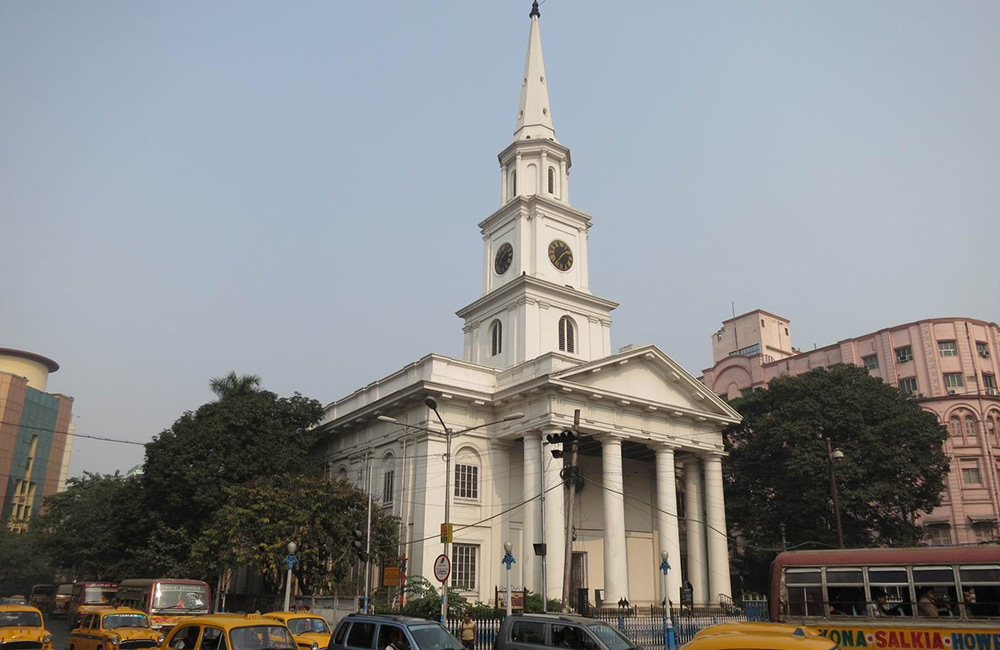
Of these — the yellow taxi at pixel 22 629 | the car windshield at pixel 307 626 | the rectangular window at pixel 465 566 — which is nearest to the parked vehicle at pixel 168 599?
the yellow taxi at pixel 22 629

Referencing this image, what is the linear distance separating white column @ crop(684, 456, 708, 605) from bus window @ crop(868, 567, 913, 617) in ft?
73.8

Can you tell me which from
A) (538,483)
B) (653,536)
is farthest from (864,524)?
(538,483)

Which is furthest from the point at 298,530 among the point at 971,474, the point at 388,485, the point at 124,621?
the point at 971,474

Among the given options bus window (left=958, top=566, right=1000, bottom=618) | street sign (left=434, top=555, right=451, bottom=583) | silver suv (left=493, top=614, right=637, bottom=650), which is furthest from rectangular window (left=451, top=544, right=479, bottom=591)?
bus window (left=958, top=566, right=1000, bottom=618)

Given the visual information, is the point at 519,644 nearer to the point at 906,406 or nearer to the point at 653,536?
the point at 653,536

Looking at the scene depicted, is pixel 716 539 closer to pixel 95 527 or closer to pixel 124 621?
pixel 124 621

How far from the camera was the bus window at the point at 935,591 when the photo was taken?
49.3 ft

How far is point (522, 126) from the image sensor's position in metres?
46.8

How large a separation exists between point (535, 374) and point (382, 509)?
9700mm

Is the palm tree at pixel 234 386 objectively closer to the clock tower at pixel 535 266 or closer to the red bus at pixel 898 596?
the clock tower at pixel 535 266

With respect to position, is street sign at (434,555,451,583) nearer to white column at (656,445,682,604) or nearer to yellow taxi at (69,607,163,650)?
yellow taxi at (69,607,163,650)

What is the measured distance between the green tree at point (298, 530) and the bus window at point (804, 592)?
64.6 feet

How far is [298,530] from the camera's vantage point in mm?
30641

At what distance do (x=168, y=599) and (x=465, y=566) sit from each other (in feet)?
48.4
